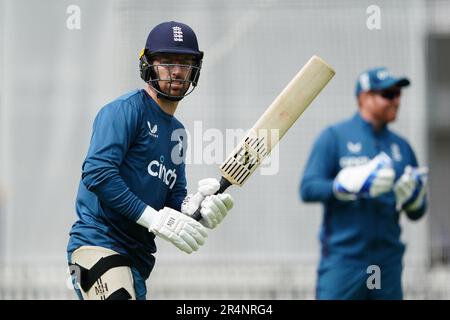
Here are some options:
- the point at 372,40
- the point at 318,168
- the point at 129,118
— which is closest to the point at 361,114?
the point at 318,168

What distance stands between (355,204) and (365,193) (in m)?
0.16

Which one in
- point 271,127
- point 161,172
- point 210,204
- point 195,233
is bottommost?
point 195,233

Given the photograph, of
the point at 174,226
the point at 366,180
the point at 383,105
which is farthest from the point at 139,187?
the point at 383,105

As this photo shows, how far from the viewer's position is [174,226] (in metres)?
4.18

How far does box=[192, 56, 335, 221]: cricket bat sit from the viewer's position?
4.45 m

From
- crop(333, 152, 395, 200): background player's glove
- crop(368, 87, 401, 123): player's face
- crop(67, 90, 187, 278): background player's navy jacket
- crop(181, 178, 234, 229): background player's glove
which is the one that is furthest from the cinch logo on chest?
crop(368, 87, 401, 123): player's face

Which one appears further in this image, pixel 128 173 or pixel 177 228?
pixel 128 173

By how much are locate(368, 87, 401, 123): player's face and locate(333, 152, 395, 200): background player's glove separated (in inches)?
14.2

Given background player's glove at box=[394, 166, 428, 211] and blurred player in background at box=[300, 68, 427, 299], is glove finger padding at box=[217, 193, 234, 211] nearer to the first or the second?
blurred player in background at box=[300, 68, 427, 299]

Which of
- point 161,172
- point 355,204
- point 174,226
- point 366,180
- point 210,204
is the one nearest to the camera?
point 174,226

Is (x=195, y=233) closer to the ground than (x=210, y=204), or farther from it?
closer to the ground

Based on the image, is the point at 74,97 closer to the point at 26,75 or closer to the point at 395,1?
the point at 26,75

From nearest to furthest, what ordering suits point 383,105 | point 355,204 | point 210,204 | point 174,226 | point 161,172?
point 174,226
point 210,204
point 161,172
point 355,204
point 383,105

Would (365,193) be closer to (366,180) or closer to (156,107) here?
(366,180)
